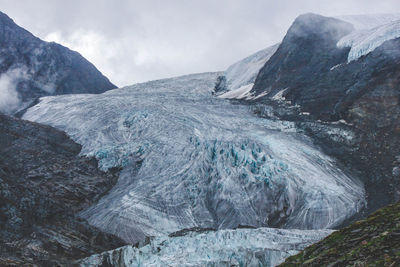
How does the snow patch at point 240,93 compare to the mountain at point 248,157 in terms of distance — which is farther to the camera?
the snow patch at point 240,93

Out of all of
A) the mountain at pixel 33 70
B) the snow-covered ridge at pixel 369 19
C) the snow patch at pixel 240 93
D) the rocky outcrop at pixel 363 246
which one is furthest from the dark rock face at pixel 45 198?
the snow-covered ridge at pixel 369 19

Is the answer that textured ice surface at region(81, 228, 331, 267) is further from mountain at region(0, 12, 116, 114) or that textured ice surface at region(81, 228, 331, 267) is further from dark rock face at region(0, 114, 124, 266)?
mountain at region(0, 12, 116, 114)

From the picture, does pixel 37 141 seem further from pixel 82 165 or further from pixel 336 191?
pixel 336 191

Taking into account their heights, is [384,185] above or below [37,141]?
below

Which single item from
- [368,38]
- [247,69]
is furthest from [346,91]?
[247,69]

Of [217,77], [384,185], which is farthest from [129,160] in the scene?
[217,77]

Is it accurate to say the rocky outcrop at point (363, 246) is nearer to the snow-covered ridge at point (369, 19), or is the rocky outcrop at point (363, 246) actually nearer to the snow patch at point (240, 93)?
the snow patch at point (240, 93)

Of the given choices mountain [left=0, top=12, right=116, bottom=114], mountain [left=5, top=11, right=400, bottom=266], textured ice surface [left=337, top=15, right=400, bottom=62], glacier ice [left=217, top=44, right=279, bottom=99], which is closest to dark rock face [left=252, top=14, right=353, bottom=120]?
mountain [left=5, top=11, right=400, bottom=266]
